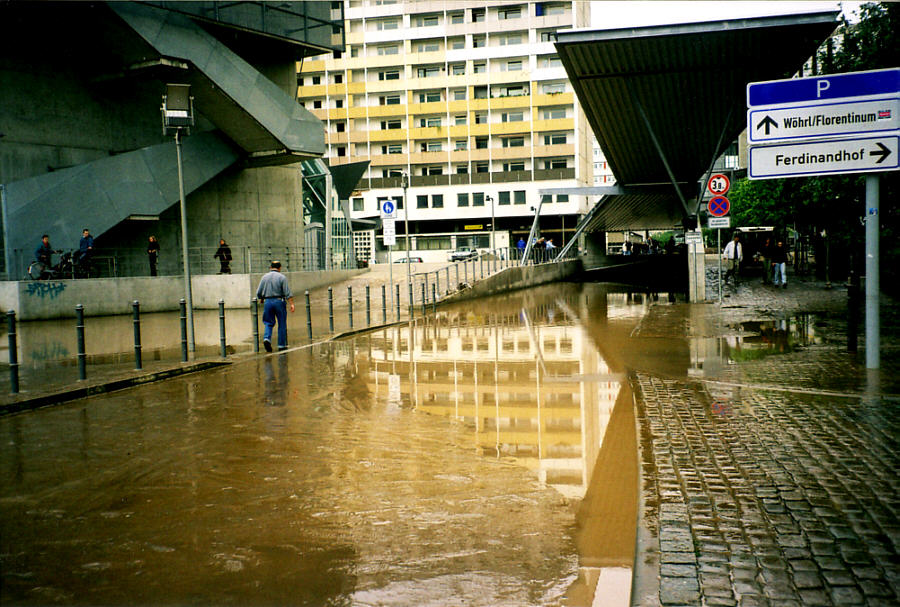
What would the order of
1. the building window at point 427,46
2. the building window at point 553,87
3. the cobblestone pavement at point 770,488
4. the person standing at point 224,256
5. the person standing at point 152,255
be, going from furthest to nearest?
the building window at point 427,46
the building window at point 553,87
the person standing at point 224,256
the person standing at point 152,255
the cobblestone pavement at point 770,488

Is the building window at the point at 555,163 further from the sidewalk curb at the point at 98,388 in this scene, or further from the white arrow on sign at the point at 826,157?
the white arrow on sign at the point at 826,157

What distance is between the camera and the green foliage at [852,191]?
1853 cm

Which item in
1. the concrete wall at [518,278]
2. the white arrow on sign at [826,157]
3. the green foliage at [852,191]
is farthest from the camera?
the concrete wall at [518,278]

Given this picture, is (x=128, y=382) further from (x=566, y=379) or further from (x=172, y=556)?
(x=172, y=556)

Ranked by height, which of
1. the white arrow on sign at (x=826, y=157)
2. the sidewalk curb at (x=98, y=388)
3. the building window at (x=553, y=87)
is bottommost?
the sidewalk curb at (x=98, y=388)

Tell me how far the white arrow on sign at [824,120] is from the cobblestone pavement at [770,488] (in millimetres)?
2951

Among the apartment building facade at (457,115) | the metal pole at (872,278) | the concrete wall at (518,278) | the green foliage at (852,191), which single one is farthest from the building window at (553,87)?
the metal pole at (872,278)

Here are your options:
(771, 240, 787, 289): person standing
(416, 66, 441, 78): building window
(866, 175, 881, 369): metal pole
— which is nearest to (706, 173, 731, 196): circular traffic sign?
(771, 240, 787, 289): person standing

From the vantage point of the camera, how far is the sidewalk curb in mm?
8844

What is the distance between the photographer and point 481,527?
15.4 feet

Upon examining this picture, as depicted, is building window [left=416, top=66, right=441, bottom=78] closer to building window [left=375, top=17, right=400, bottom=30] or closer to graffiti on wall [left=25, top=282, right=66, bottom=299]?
building window [left=375, top=17, right=400, bottom=30]

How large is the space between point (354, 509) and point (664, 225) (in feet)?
192

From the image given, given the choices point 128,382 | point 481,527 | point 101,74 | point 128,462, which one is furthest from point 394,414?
point 101,74

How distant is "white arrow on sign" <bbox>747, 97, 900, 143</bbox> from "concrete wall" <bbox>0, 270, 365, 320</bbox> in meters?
19.5
